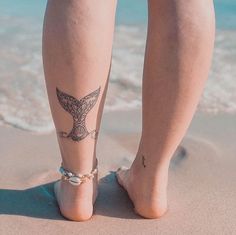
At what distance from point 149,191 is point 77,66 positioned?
16.2 inches

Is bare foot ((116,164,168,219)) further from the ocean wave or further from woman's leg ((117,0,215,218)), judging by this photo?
the ocean wave

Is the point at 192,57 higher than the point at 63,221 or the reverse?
higher

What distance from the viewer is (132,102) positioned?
8.08ft

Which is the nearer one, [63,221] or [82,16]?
[82,16]

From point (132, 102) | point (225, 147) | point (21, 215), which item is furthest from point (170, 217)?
point (132, 102)

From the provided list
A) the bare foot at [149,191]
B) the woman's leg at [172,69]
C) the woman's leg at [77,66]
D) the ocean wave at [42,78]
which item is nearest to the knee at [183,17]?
the woman's leg at [172,69]

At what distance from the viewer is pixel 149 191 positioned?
1492 mm

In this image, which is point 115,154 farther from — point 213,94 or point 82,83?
point 213,94

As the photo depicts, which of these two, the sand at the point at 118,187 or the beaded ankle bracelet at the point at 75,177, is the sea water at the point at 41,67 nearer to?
the sand at the point at 118,187

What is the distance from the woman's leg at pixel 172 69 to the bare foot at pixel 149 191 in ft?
0.08

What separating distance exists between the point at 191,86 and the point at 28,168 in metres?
0.66

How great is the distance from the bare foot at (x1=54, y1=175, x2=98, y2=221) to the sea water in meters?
0.65

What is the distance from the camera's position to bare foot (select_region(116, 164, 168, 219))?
148cm

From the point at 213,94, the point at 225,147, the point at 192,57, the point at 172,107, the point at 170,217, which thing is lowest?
the point at 213,94
